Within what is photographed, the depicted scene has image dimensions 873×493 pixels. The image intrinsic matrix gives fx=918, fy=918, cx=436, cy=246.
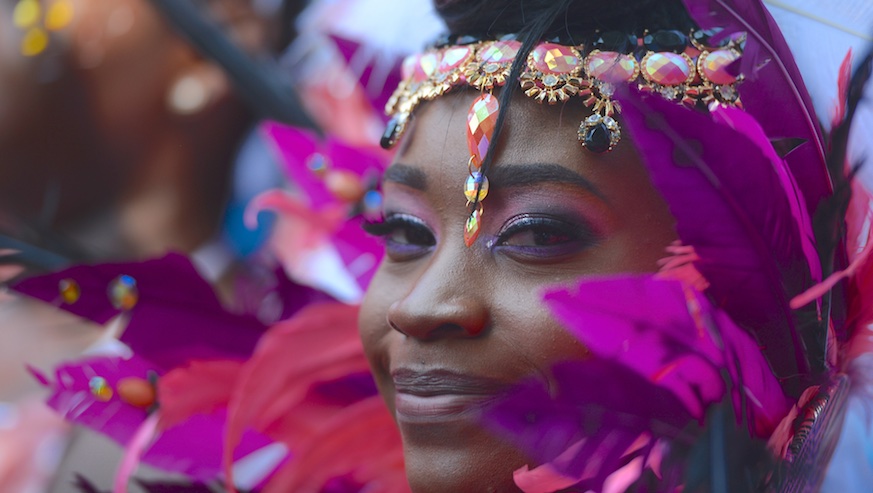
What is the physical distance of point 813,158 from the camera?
36.3 inches

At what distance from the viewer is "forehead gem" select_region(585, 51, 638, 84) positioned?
0.93 m

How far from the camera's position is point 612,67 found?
0.93 metres

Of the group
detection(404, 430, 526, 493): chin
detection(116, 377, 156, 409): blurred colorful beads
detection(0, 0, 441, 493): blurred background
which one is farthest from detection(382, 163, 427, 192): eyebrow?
detection(116, 377, 156, 409): blurred colorful beads

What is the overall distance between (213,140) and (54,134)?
0.33m

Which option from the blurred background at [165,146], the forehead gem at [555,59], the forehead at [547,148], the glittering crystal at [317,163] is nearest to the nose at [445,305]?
the forehead at [547,148]

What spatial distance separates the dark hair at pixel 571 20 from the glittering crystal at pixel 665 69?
0.04 meters

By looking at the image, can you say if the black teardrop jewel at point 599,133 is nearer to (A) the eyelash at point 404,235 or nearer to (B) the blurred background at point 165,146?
(A) the eyelash at point 404,235

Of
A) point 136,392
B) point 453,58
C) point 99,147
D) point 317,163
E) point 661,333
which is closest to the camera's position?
point 661,333

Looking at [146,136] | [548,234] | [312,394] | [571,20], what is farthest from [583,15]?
[146,136]

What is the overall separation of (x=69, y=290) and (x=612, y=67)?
2.77 feet

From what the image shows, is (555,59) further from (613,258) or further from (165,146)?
(165,146)

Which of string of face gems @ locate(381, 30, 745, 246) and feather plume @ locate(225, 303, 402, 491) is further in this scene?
feather plume @ locate(225, 303, 402, 491)

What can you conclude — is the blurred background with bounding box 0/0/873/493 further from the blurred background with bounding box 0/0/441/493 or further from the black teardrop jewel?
the black teardrop jewel

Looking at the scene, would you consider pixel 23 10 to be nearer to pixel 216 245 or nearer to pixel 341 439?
pixel 216 245
